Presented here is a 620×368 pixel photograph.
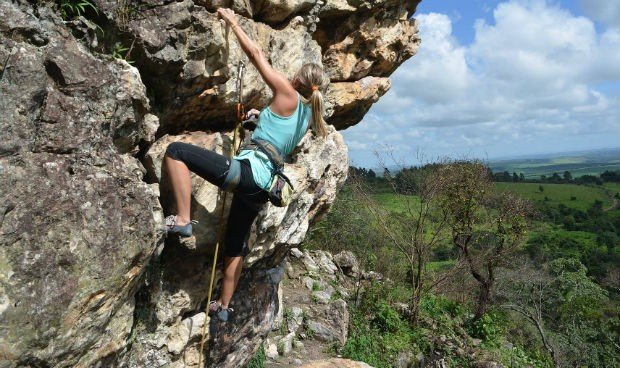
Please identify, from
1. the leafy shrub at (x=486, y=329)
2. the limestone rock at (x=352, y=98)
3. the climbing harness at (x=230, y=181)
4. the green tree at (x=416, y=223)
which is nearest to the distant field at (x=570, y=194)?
the green tree at (x=416, y=223)

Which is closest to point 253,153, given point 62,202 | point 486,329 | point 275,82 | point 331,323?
point 275,82

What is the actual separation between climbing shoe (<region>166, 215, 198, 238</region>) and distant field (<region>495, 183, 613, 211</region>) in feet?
317

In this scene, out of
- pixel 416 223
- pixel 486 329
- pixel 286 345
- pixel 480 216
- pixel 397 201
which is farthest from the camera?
pixel 397 201

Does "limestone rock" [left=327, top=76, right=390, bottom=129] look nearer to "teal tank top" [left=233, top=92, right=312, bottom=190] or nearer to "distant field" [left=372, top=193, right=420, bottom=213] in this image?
"teal tank top" [left=233, top=92, right=312, bottom=190]

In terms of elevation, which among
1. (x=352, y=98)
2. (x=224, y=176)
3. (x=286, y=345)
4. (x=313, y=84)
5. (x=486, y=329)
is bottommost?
(x=486, y=329)

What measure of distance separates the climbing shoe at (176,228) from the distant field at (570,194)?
3801 inches

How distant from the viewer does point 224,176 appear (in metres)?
5.21

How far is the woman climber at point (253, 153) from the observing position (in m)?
5.20

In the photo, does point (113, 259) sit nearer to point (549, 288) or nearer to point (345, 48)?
point (345, 48)

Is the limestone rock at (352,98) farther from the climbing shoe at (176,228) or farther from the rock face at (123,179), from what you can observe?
the climbing shoe at (176,228)

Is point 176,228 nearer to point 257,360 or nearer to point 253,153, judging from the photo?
point 253,153

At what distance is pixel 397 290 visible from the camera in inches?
798

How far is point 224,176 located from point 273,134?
82 cm

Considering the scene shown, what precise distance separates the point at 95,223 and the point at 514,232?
19559 millimetres
